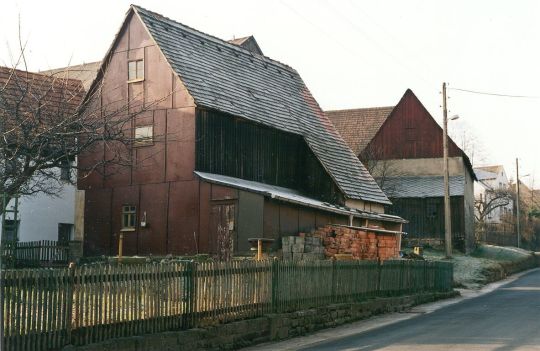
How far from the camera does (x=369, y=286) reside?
2050 centimetres

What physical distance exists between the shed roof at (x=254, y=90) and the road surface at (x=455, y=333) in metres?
11.3

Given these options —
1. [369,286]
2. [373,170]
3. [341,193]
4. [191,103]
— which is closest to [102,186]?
[191,103]

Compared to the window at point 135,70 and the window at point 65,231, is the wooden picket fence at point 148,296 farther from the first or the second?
the window at point 65,231

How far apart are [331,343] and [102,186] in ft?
51.3

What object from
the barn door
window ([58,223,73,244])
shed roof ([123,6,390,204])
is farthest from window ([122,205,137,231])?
window ([58,223,73,244])

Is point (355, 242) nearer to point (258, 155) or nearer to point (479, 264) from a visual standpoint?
point (258, 155)

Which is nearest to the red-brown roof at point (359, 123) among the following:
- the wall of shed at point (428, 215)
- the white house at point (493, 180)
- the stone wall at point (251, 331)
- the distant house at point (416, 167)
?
the distant house at point (416, 167)

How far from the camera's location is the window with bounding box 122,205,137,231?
26172mm

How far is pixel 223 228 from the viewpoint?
2367 centimetres

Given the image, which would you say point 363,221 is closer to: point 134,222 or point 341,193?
point 341,193

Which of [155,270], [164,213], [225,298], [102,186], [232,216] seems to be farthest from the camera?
[102,186]

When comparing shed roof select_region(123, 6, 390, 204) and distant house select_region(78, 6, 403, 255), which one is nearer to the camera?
distant house select_region(78, 6, 403, 255)

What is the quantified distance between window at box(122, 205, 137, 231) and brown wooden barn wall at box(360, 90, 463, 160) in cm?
2664

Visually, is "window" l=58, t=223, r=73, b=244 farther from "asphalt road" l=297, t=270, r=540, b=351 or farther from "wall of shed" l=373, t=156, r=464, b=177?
"wall of shed" l=373, t=156, r=464, b=177
